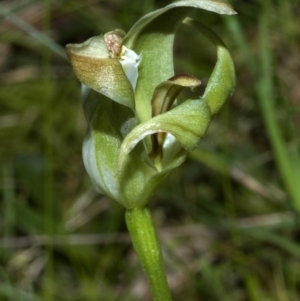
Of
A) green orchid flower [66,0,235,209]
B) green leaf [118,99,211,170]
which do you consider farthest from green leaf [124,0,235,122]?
green leaf [118,99,211,170]

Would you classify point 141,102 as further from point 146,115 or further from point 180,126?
point 180,126

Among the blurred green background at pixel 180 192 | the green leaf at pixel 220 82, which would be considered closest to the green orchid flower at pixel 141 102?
the green leaf at pixel 220 82

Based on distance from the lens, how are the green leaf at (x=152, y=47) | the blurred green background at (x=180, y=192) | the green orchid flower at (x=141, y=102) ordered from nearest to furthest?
1. the green orchid flower at (x=141, y=102)
2. the green leaf at (x=152, y=47)
3. the blurred green background at (x=180, y=192)

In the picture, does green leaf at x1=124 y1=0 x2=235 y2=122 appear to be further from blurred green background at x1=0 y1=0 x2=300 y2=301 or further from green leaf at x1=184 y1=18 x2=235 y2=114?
blurred green background at x1=0 y1=0 x2=300 y2=301

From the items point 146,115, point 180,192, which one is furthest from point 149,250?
point 180,192

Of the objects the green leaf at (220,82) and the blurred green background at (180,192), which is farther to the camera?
the blurred green background at (180,192)

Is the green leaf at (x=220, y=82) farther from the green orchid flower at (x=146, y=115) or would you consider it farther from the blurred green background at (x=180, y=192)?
the blurred green background at (x=180, y=192)
